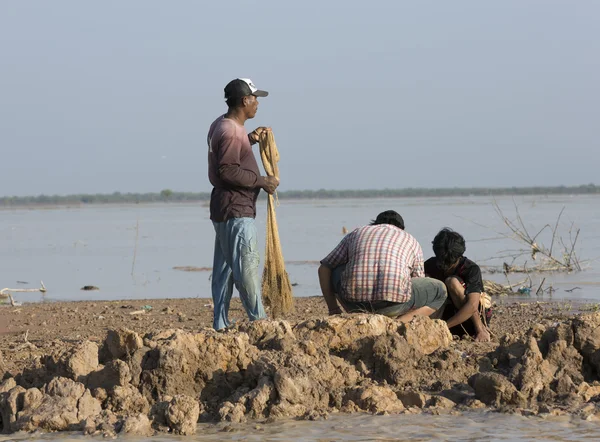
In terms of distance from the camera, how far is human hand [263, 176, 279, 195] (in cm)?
662

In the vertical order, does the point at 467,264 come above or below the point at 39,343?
above

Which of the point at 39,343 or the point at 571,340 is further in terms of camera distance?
the point at 39,343

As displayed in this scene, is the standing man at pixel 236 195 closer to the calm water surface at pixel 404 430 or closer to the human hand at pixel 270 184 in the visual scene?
the human hand at pixel 270 184

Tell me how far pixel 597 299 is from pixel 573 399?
5973mm

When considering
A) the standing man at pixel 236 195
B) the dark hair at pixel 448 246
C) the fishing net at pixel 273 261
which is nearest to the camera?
the dark hair at pixel 448 246

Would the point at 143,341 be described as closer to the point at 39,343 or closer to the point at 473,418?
the point at 473,418

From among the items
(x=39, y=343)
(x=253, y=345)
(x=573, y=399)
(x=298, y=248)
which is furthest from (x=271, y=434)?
(x=298, y=248)

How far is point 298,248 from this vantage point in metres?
20.1

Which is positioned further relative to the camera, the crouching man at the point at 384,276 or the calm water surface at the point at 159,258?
the calm water surface at the point at 159,258

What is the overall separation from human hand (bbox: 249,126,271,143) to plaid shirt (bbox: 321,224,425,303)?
148 centimetres

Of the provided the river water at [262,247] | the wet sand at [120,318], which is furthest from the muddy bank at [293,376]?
the wet sand at [120,318]

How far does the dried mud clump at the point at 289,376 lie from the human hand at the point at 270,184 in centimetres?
130

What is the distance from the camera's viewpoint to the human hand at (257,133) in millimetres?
7298

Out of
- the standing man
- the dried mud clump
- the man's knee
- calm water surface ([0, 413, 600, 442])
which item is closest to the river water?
calm water surface ([0, 413, 600, 442])
